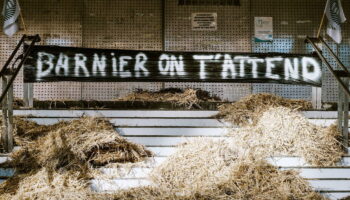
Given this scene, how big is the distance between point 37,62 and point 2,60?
3.30 metres

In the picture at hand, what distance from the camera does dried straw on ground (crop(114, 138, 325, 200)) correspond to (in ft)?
13.2

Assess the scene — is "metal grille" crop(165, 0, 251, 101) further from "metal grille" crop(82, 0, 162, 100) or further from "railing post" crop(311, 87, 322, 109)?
"railing post" crop(311, 87, 322, 109)

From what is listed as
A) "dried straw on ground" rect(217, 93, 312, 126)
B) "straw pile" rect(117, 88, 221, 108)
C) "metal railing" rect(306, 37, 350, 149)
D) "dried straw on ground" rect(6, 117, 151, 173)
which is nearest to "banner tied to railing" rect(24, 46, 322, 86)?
"straw pile" rect(117, 88, 221, 108)

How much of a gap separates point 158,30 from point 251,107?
3930 millimetres

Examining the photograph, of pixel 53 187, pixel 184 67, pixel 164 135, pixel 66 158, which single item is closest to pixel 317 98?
pixel 184 67

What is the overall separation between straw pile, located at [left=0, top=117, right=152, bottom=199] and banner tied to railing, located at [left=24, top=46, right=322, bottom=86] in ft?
3.73

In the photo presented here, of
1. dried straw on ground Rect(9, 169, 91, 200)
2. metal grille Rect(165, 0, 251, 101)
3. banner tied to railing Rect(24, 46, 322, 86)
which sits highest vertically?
metal grille Rect(165, 0, 251, 101)

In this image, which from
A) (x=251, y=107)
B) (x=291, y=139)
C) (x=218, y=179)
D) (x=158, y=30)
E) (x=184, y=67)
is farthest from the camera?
(x=158, y=30)

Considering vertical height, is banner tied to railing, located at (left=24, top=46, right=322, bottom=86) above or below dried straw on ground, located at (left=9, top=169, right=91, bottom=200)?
above

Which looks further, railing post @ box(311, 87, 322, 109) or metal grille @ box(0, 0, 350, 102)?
metal grille @ box(0, 0, 350, 102)

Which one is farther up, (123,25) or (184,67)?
(123,25)

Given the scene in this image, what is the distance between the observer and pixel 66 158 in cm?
438

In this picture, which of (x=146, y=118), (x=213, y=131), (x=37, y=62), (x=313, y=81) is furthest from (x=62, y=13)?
(x=313, y=81)

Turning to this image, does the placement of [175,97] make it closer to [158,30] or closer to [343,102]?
[343,102]
